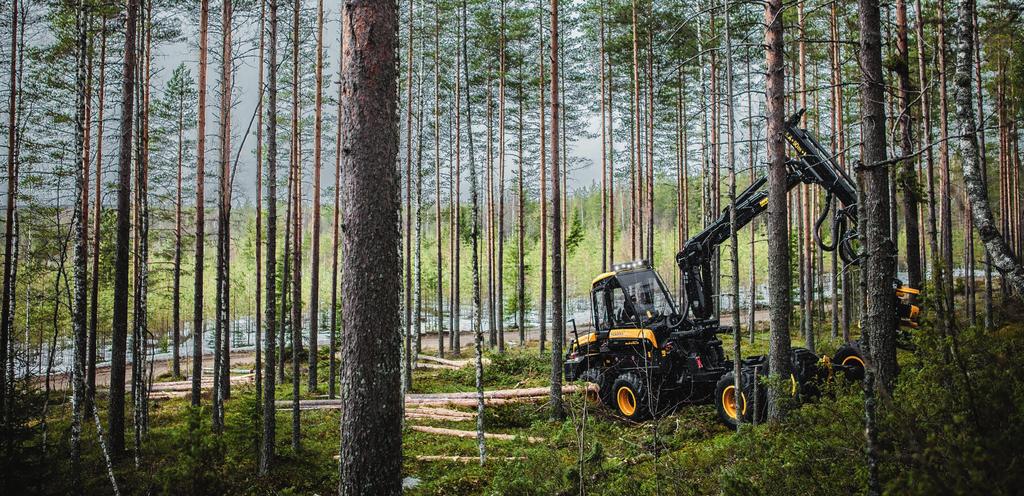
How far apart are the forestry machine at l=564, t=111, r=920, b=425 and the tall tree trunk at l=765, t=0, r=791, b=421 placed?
620mm

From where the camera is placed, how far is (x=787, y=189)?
792cm

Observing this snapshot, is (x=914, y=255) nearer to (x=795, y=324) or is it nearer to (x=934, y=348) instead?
(x=934, y=348)

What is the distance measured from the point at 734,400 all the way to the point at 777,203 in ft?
11.1

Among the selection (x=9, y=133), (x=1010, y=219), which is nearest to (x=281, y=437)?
(x=9, y=133)

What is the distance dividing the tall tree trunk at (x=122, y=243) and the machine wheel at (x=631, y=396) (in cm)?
907

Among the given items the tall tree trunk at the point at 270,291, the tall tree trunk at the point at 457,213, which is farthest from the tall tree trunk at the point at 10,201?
the tall tree trunk at the point at 457,213

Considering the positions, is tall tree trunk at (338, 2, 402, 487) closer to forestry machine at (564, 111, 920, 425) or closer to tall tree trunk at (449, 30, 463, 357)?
forestry machine at (564, 111, 920, 425)

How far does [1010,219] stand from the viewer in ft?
71.7

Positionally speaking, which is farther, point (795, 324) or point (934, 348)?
point (795, 324)

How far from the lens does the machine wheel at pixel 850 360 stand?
7.88 meters

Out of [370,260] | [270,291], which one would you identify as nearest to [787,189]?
[370,260]

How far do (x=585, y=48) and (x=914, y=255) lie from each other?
14689 mm

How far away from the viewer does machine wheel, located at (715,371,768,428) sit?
7711 millimetres

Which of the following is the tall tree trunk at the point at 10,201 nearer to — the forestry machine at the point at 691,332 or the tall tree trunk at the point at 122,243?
the tall tree trunk at the point at 122,243
